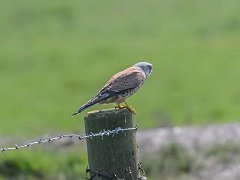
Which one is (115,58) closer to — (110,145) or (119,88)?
(119,88)

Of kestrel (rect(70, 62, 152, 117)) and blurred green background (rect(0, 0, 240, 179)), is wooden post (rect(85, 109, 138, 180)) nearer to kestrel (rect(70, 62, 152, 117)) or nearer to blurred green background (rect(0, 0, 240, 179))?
kestrel (rect(70, 62, 152, 117))

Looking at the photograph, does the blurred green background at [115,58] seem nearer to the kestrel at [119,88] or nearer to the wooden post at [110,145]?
the kestrel at [119,88]

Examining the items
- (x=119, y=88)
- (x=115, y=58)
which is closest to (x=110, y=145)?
(x=119, y=88)

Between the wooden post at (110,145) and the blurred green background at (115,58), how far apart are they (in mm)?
16066

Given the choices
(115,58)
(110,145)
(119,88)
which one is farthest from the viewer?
(115,58)

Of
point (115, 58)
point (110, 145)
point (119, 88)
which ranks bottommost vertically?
point (110, 145)

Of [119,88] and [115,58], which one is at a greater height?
[115,58]

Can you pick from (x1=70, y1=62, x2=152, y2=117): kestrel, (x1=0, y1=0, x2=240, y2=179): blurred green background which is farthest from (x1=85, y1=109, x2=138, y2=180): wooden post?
(x1=0, y1=0, x2=240, y2=179): blurred green background

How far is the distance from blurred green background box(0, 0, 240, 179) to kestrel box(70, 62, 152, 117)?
15.3 m

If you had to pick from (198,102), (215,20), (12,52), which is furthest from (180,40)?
(198,102)

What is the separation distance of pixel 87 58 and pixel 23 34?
18.0ft

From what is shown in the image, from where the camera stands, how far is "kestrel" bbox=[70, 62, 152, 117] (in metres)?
7.80

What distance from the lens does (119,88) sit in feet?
25.7

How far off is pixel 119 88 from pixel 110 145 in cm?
83
